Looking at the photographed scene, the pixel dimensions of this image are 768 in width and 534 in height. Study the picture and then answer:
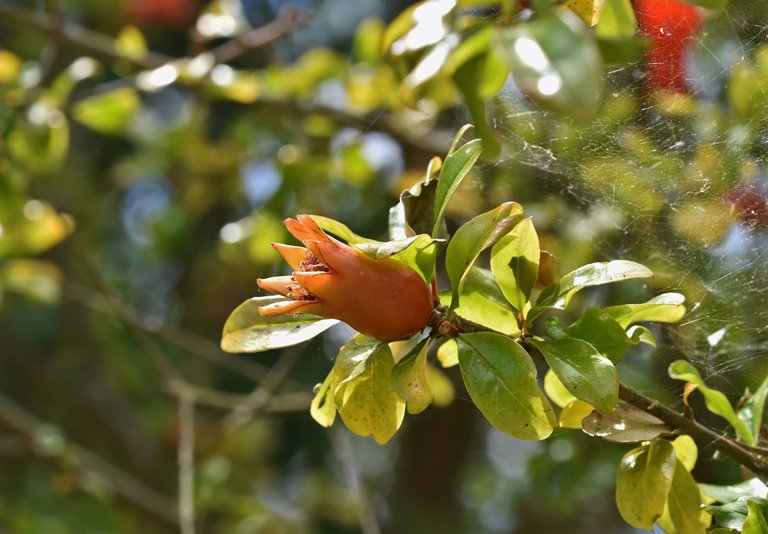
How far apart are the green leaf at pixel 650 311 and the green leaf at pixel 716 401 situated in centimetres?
3

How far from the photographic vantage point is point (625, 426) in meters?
0.58

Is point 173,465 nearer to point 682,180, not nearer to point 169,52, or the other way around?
point 169,52

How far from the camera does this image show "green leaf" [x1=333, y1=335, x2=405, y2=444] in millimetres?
586

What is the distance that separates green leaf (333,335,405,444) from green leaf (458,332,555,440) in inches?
2.3

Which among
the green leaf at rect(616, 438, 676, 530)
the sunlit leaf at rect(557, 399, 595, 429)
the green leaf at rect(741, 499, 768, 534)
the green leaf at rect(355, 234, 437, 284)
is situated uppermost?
the green leaf at rect(355, 234, 437, 284)

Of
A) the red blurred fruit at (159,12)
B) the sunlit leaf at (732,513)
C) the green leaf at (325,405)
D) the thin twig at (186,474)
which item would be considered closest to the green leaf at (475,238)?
the green leaf at (325,405)

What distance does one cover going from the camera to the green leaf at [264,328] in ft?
1.99

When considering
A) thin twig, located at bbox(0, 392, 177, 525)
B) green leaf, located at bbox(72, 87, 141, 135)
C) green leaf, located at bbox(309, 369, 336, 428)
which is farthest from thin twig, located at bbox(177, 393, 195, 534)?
green leaf, located at bbox(309, 369, 336, 428)

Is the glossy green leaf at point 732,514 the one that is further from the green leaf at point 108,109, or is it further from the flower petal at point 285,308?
the green leaf at point 108,109

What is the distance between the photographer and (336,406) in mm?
596

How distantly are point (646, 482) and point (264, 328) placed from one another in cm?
28

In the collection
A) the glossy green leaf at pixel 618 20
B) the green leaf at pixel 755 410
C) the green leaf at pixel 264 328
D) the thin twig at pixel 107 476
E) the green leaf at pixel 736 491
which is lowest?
the thin twig at pixel 107 476

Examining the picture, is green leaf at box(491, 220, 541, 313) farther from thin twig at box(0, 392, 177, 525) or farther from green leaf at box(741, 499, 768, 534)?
thin twig at box(0, 392, 177, 525)

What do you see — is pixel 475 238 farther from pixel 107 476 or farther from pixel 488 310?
pixel 107 476
